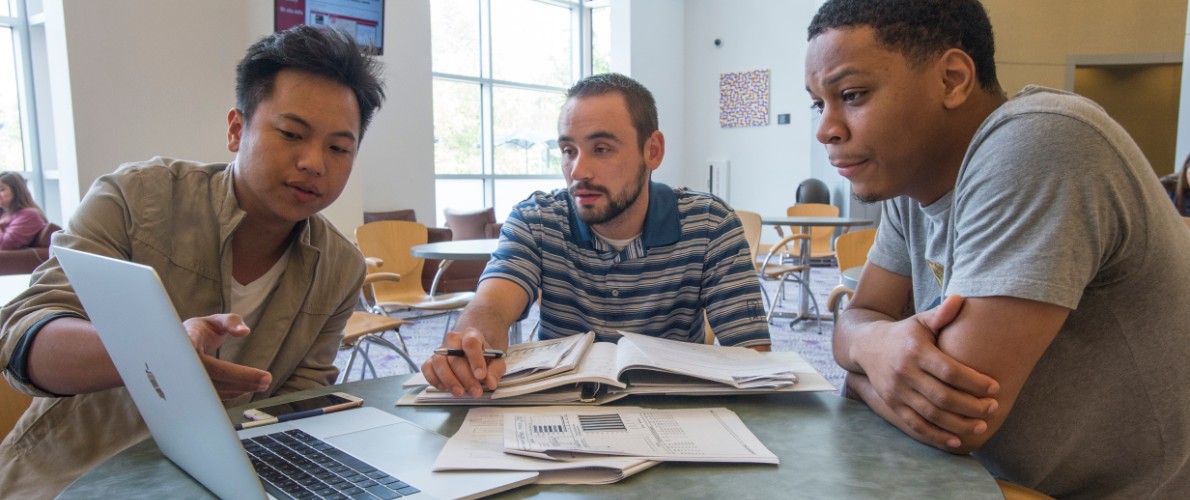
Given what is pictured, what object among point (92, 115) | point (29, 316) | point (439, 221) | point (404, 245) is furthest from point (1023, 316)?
point (439, 221)

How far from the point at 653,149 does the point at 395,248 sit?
275 centimetres

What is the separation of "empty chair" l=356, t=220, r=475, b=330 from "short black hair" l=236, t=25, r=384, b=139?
2.39m

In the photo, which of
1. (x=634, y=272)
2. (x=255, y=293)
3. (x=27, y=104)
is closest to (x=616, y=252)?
(x=634, y=272)

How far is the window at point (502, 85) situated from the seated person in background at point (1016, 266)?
7038 mm

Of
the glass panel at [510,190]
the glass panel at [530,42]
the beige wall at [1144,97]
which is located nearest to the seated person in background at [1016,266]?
the glass panel at [510,190]

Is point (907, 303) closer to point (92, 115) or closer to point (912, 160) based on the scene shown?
point (912, 160)

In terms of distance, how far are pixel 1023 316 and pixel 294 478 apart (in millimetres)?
815

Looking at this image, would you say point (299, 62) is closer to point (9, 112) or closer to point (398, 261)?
point (398, 261)

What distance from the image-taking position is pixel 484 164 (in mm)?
9000

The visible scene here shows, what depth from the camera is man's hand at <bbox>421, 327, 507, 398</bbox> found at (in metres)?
1.00

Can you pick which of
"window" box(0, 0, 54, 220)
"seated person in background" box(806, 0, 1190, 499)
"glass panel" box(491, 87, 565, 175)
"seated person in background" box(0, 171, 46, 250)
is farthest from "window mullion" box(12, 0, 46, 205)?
"seated person in background" box(806, 0, 1190, 499)

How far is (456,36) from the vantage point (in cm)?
855

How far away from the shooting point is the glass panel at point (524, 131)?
9.13 meters

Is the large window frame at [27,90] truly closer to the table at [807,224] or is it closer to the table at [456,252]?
the table at [456,252]
